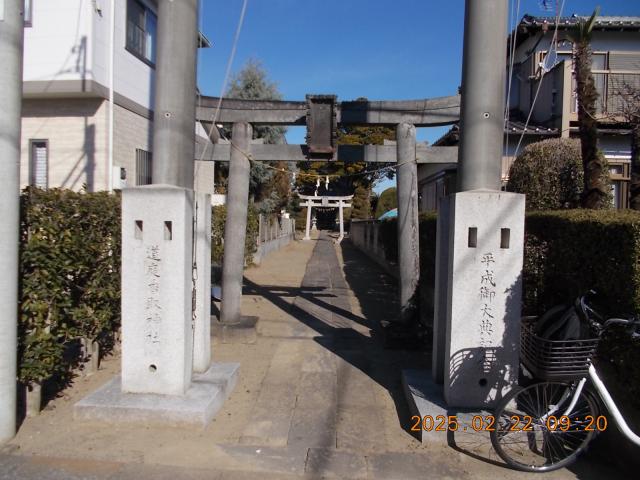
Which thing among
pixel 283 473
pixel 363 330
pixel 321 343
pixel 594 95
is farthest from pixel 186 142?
pixel 594 95

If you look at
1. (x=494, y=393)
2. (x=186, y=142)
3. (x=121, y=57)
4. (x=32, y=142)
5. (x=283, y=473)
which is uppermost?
(x=121, y=57)

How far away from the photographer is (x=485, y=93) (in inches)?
168

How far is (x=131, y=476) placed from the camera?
3254 mm

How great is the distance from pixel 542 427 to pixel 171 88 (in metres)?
4.28

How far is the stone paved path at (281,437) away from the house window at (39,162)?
556 centimetres

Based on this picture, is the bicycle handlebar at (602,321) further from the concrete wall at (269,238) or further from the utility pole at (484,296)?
the concrete wall at (269,238)

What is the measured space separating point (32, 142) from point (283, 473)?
8912mm

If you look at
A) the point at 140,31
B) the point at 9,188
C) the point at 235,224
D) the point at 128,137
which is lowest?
the point at 235,224

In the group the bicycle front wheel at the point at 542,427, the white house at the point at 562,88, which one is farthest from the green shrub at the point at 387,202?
the bicycle front wheel at the point at 542,427

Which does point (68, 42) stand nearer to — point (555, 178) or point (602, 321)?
point (555, 178)

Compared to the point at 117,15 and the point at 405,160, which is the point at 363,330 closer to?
the point at 405,160

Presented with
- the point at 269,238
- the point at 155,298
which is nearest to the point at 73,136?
the point at 155,298

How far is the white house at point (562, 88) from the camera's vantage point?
11273 mm

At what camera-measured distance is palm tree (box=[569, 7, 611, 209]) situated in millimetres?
6586
